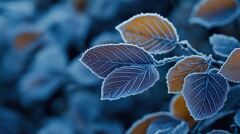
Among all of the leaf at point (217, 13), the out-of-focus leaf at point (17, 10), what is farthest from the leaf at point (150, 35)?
the out-of-focus leaf at point (17, 10)

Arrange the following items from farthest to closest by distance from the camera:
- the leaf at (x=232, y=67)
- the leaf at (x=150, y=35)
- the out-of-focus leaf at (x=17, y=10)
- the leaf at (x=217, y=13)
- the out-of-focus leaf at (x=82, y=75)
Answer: the out-of-focus leaf at (x=17, y=10) < the out-of-focus leaf at (x=82, y=75) < the leaf at (x=217, y=13) < the leaf at (x=150, y=35) < the leaf at (x=232, y=67)

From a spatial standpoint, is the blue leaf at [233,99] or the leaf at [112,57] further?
the blue leaf at [233,99]

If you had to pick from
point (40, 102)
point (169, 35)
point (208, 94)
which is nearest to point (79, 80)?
point (40, 102)

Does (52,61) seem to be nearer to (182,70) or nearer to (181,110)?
(181,110)

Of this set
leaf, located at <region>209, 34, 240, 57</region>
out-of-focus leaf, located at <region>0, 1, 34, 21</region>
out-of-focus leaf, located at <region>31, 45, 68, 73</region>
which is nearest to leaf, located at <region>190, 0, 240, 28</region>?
leaf, located at <region>209, 34, 240, 57</region>

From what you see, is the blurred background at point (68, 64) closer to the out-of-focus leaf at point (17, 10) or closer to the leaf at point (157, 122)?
the out-of-focus leaf at point (17, 10)

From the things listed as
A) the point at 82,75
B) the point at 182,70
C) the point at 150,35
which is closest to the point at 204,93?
the point at 182,70
